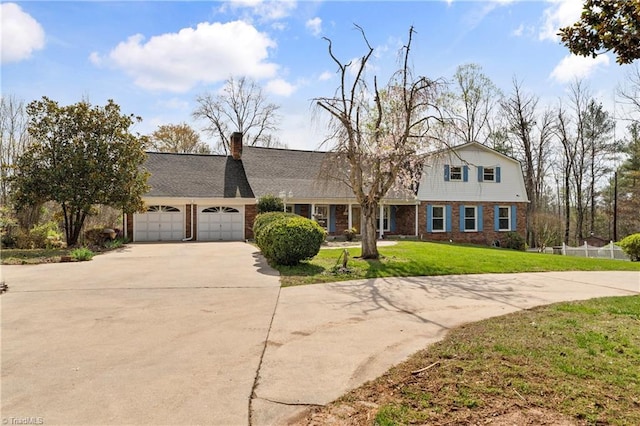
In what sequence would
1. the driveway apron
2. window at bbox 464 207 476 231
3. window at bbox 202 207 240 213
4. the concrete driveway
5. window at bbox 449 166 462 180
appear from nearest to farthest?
the driveway apron < the concrete driveway < window at bbox 202 207 240 213 < window at bbox 449 166 462 180 < window at bbox 464 207 476 231

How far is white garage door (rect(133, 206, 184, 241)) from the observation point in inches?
781

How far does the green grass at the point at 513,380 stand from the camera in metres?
3.00

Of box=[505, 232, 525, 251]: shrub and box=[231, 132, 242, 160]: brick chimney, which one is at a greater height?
box=[231, 132, 242, 160]: brick chimney

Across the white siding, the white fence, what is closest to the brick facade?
the white siding

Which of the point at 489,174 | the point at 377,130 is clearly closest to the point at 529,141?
the point at 489,174

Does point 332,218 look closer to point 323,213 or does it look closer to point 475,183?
point 323,213

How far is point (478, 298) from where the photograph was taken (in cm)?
746

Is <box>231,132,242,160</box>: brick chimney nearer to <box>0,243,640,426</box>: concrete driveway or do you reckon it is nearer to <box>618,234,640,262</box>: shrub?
<box>0,243,640,426</box>: concrete driveway

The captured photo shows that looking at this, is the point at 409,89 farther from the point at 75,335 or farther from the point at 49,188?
the point at 49,188

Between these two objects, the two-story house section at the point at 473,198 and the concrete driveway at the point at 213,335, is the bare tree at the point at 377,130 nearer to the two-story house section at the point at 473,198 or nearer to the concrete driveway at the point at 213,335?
the concrete driveway at the point at 213,335

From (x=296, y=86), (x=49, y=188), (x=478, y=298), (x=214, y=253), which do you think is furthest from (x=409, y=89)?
(x=49, y=188)

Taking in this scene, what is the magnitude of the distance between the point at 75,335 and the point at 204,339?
1686 millimetres

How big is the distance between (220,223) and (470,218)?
14881 mm

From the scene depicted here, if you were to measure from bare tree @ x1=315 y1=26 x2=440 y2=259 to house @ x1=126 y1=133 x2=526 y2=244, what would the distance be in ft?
24.1
